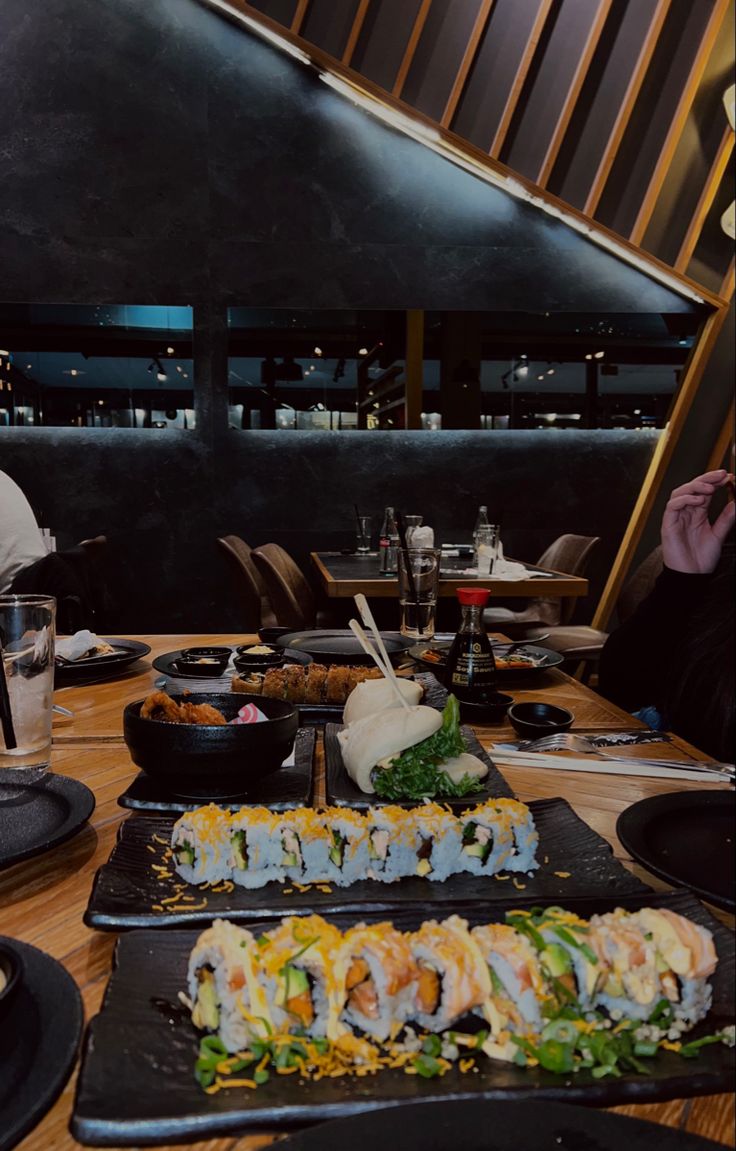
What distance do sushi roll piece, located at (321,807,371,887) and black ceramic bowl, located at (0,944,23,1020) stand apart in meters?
0.31

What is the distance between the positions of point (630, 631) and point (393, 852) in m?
1.26

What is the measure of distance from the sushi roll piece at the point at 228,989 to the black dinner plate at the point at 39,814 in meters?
0.36

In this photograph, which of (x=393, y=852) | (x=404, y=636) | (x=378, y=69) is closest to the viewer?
(x=393, y=852)

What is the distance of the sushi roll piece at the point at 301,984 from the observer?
1.94 feet

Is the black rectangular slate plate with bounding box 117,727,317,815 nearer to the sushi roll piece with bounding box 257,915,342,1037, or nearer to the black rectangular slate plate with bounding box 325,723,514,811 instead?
the black rectangular slate plate with bounding box 325,723,514,811

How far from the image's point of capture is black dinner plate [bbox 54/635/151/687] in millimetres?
1890

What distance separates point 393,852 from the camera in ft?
2.87

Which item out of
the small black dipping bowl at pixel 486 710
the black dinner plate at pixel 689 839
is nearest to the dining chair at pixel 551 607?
the small black dipping bowl at pixel 486 710

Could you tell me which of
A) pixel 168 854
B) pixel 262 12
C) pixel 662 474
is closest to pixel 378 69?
pixel 262 12

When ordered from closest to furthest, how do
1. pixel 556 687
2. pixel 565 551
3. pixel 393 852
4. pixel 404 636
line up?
1. pixel 393 852
2. pixel 556 687
3. pixel 404 636
4. pixel 565 551

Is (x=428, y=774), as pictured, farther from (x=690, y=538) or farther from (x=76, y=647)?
(x=76, y=647)

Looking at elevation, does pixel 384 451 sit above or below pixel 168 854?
above

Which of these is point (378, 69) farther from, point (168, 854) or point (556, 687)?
point (168, 854)

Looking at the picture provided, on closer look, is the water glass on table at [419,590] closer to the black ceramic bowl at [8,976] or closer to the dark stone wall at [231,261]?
the black ceramic bowl at [8,976]
